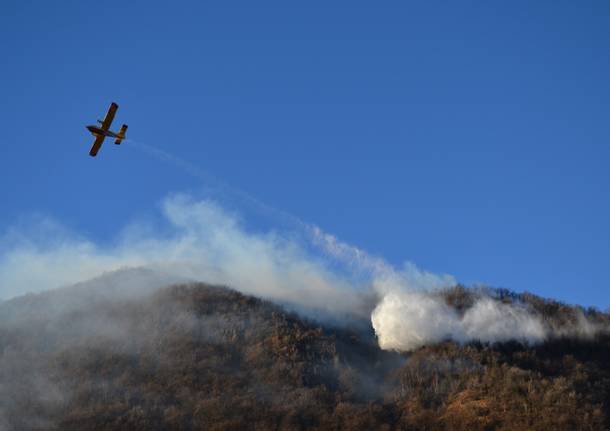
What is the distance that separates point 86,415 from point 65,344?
4100 cm

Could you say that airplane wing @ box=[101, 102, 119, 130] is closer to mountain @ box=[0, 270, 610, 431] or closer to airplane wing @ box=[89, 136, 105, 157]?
airplane wing @ box=[89, 136, 105, 157]

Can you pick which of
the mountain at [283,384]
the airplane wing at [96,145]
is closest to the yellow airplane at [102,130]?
the airplane wing at [96,145]

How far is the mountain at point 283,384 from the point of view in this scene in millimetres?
156750

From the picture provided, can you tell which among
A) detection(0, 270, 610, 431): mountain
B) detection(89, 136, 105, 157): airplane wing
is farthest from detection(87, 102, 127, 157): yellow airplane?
detection(0, 270, 610, 431): mountain

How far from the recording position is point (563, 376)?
174500 mm

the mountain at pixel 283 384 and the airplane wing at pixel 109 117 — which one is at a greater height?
the airplane wing at pixel 109 117

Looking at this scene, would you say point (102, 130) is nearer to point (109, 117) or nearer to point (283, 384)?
point (109, 117)

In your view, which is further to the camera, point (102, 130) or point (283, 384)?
point (283, 384)

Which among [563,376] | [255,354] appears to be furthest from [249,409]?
[563,376]

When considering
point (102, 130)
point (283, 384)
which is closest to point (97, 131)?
point (102, 130)

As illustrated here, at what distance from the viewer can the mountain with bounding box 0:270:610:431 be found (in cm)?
15675

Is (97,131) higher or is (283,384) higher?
(97,131)

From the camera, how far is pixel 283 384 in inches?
6870

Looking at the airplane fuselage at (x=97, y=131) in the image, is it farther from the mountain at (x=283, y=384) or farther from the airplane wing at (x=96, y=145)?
the mountain at (x=283, y=384)
